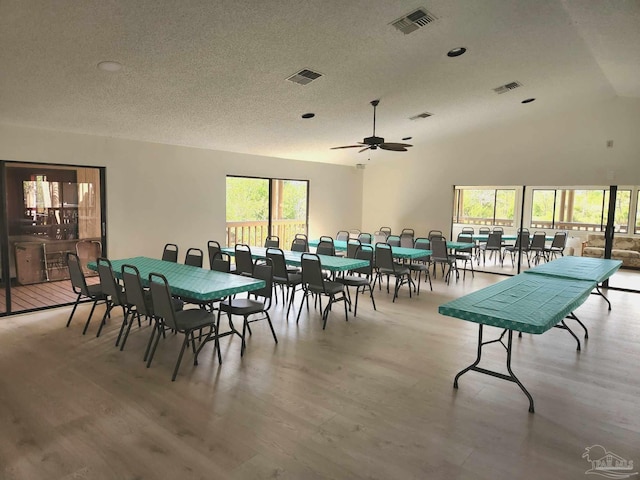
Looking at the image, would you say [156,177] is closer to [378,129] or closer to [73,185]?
[73,185]

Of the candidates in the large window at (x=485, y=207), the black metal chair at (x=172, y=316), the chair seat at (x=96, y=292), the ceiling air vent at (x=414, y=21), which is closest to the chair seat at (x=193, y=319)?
the black metal chair at (x=172, y=316)

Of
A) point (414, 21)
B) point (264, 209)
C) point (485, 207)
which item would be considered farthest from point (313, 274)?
point (485, 207)

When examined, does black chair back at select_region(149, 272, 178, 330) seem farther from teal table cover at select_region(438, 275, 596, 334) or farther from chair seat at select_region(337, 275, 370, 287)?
chair seat at select_region(337, 275, 370, 287)

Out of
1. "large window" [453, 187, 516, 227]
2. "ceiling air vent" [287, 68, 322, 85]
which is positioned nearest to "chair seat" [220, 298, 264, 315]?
"ceiling air vent" [287, 68, 322, 85]

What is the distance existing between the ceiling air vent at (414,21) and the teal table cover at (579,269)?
297cm

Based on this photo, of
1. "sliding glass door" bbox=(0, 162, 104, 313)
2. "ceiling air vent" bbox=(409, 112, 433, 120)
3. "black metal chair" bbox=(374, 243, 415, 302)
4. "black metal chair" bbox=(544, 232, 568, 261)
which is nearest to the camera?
"sliding glass door" bbox=(0, 162, 104, 313)

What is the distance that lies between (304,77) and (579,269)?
4063 millimetres

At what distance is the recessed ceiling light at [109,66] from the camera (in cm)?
390

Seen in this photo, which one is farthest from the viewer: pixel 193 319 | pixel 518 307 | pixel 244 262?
pixel 244 262

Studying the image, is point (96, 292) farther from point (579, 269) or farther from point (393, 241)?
point (579, 269)

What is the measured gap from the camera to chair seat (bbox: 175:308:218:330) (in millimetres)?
3574

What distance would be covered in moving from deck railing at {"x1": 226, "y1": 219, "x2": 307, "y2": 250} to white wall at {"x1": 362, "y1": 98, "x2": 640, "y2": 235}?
2.50 metres

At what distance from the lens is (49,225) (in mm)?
6289

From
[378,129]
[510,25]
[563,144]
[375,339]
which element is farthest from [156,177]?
[563,144]
